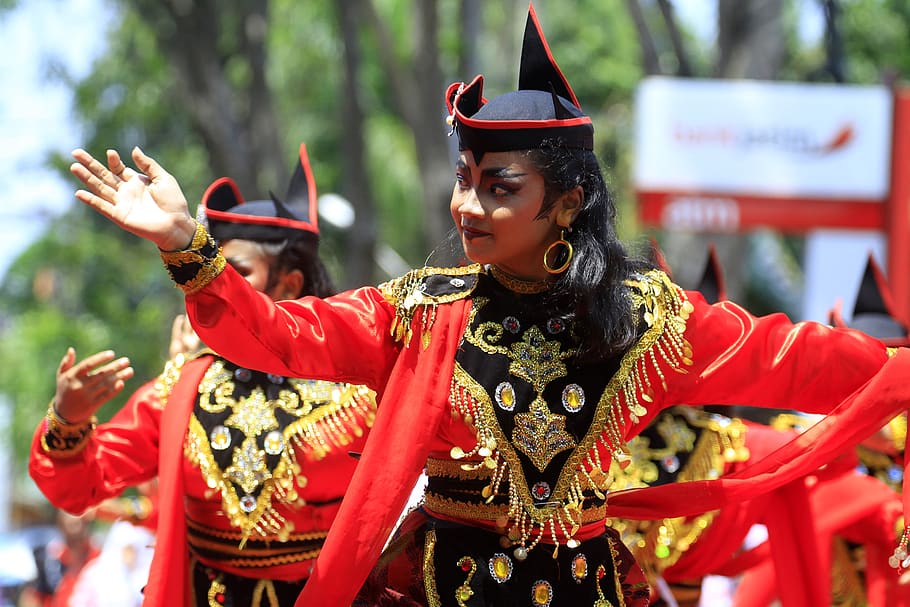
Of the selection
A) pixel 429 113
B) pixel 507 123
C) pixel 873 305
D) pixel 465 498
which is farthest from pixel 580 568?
pixel 429 113

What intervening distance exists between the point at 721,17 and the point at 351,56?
306 centimetres

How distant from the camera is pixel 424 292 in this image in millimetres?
3473

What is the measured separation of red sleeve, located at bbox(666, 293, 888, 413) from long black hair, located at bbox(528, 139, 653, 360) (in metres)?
Answer: 0.21

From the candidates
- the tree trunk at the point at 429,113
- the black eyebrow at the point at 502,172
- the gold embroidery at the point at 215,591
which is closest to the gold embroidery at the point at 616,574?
the black eyebrow at the point at 502,172

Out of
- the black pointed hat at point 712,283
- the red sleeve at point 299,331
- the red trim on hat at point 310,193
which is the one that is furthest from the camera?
the black pointed hat at point 712,283

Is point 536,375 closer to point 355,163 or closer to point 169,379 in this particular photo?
point 169,379

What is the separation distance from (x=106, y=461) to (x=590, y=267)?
1.90 metres

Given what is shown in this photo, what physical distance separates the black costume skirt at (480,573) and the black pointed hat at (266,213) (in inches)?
61.4

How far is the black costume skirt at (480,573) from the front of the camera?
11.1 ft

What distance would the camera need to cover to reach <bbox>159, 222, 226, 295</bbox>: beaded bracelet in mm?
3033

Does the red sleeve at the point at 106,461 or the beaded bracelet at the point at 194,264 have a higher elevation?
the beaded bracelet at the point at 194,264

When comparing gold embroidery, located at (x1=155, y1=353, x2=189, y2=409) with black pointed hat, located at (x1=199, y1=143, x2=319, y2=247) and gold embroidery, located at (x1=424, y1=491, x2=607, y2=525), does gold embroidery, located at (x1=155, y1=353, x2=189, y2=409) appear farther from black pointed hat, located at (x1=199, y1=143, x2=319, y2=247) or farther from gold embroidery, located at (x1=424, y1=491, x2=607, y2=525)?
gold embroidery, located at (x1=424, y1=491, x2=607, y2=525)

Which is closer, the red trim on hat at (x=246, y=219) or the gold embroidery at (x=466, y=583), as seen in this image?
the gold embroidery at (x=466, y=583)

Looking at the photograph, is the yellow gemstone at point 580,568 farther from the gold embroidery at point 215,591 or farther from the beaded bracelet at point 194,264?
the gold embroidery at point 215,591
